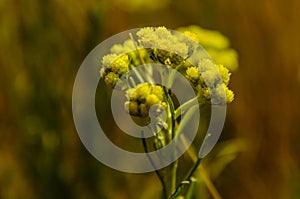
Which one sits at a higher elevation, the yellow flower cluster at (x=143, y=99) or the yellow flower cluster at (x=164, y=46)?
the yellow flower cluster at (x=164, y=46)

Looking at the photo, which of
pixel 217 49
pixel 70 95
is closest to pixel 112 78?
pixel 217 49

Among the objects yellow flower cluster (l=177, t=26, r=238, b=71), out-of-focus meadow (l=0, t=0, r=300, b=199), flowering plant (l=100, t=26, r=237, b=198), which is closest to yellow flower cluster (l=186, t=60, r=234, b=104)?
flowering plant (l=100, t=26, r=237, b=198)

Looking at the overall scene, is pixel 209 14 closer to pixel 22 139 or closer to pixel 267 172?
pixel 267 172

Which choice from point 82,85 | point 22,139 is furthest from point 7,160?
point 82,85

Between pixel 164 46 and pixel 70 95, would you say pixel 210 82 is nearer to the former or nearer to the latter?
pixel 164 46

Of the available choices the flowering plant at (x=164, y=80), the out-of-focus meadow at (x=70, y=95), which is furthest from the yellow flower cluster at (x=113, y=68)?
the out-of-focus meadow at (x=70, y=95)

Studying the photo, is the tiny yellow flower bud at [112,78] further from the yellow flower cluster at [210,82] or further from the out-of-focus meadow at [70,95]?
the out-of-focus meadow at [70,95]

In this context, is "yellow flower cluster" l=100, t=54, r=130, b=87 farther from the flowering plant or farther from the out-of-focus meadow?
the out-of-focus meadow
